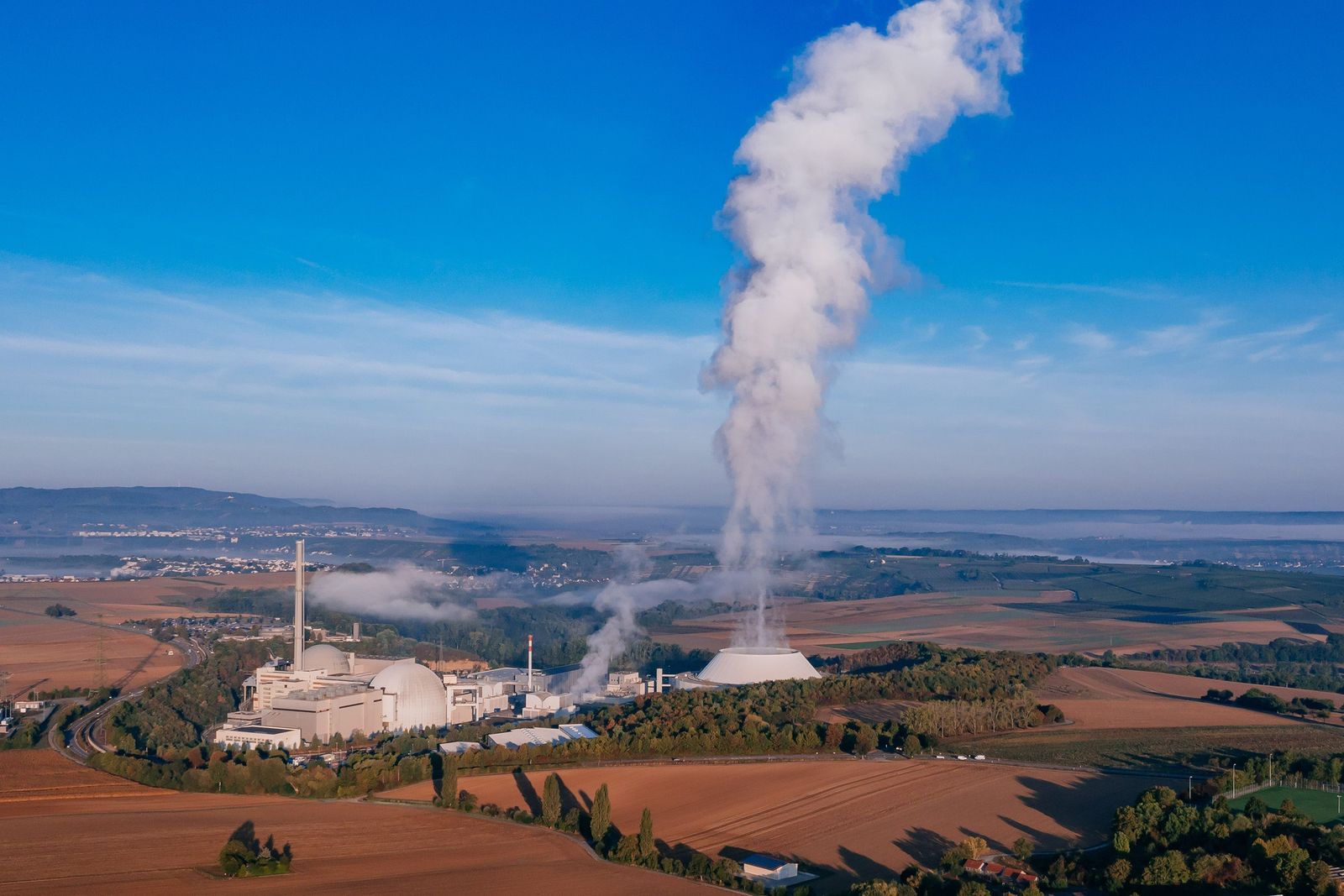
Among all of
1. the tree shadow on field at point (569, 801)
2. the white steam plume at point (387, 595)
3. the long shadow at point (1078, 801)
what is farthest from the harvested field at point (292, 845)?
the white steam plume at point (387, 595)

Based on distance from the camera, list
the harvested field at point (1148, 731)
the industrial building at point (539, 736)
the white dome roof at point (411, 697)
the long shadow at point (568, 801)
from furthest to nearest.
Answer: the white dome roof at point (411, 697), the industrial building at point (539, 736), the harvested field at point (1148, 731), the long shadow at point (568, 801)

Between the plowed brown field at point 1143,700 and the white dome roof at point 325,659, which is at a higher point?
the plowed brown field at point 1143,700

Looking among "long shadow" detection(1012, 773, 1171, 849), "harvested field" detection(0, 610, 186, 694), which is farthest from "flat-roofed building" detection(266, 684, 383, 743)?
"long shadow" detection(1012, 773, 1171, 849)

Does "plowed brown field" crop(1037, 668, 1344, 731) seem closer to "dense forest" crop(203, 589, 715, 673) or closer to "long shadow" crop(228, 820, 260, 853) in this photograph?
"dense forest" crop(203, 589, 715, 673)

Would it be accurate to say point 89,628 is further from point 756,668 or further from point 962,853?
point 962,853

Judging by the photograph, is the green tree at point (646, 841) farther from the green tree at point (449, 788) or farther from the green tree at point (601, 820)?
the green tree at point (449, 788)
